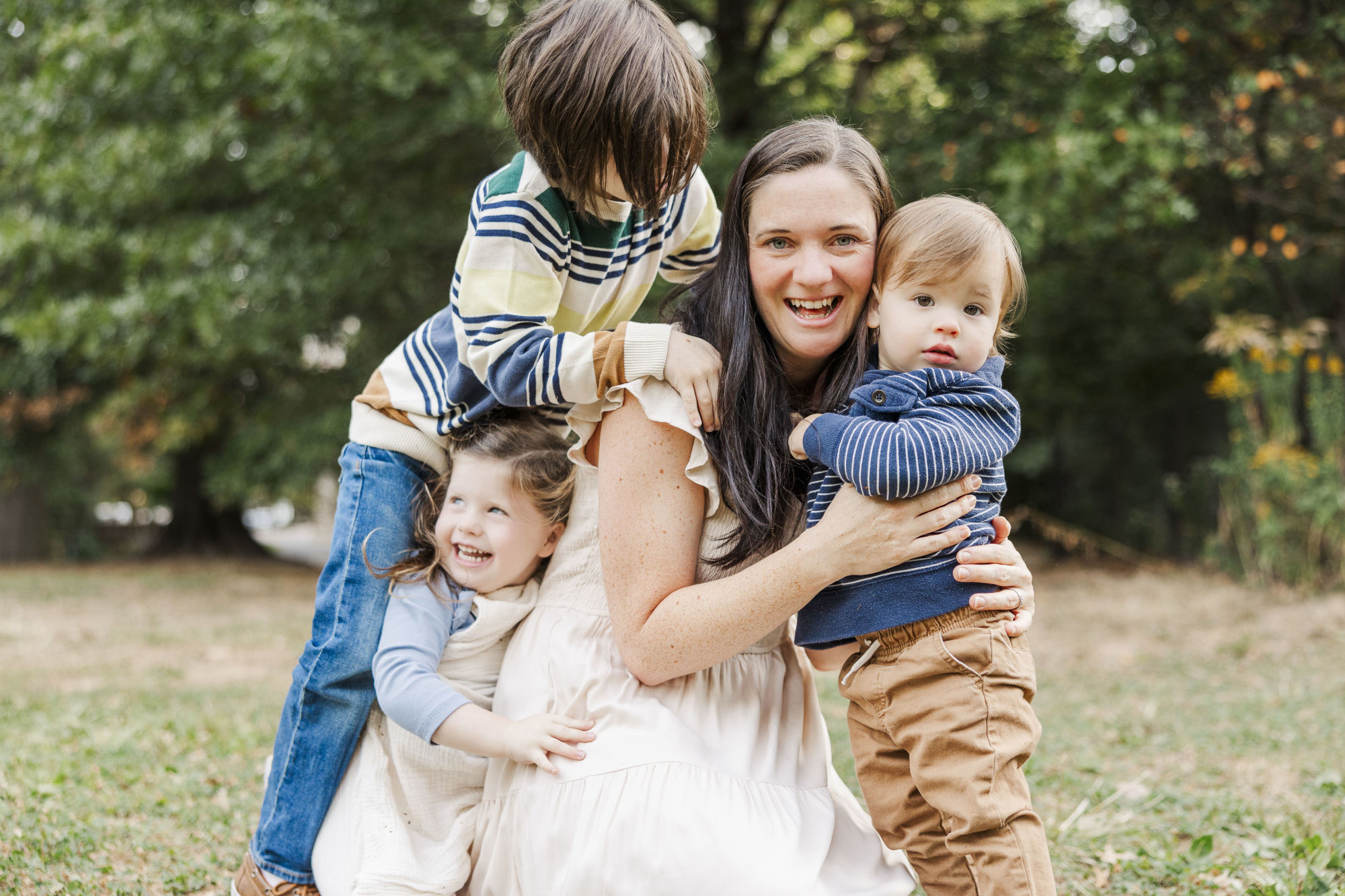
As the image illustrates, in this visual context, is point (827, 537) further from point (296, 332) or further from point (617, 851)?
point (296, 332)

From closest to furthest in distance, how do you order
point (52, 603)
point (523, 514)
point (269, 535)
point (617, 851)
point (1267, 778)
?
point (617, 851) < point (523, 514) < point (1267, 778) < point (52, 603) < point (269, 535)

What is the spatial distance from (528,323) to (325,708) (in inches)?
38.5

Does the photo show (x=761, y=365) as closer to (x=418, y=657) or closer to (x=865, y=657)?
(x=865, y=657)

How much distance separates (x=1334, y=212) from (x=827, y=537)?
8643 millimetres

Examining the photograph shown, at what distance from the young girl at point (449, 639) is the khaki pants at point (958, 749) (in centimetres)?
78

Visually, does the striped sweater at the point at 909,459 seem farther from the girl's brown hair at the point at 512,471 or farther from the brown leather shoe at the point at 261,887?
the brown leather shoe at the point at 261,887

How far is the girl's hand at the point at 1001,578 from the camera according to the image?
1904 mm

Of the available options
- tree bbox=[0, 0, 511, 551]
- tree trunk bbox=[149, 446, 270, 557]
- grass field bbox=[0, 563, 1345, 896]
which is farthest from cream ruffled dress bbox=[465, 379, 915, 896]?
tree trunk bbox=[149, 446, 270, 557]

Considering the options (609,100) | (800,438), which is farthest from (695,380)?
(609,100)

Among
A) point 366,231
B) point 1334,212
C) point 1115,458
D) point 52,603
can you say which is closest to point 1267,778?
point 1334,212

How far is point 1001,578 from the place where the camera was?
75.7 inches

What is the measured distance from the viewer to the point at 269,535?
114 feet

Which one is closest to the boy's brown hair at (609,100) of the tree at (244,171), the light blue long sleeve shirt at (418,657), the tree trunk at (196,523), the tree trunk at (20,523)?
the light blue long sleeve shirt at (418,657)

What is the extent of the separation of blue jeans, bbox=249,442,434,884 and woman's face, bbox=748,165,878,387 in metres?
1.05
